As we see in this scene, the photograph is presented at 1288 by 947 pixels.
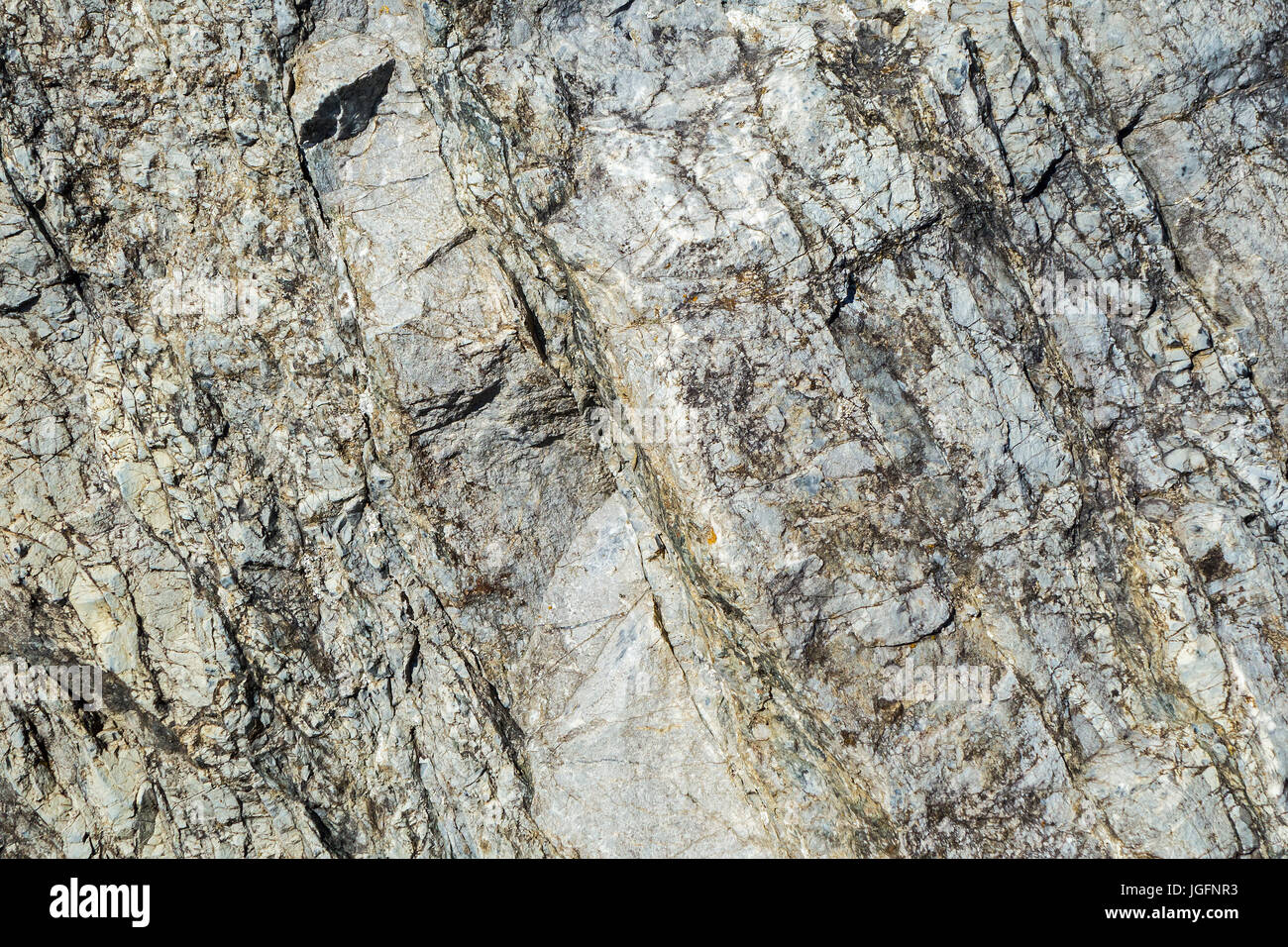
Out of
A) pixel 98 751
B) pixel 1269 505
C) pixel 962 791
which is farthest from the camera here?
pixel 98 751

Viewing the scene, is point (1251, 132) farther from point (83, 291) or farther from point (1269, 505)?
point (83, 291)

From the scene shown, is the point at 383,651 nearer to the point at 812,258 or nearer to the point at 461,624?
the point at 461,624

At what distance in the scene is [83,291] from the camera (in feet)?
16.7

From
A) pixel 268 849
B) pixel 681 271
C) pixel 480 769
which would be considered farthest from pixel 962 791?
pixel 268 849

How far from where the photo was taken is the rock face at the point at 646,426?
15.2 feet

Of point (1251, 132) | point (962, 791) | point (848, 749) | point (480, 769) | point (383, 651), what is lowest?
point (962, 791)

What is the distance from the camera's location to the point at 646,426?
4797 millimetres

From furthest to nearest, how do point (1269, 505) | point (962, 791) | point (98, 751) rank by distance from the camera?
point (98, 751)
point (1269, 505)
point (962, 791)

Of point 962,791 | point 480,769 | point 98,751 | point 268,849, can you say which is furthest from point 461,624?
point 962,791

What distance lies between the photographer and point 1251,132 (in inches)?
193

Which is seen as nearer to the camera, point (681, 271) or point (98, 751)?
point (681, 271)

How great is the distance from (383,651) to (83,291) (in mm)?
3186

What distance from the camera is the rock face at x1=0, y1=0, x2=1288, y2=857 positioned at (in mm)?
4645

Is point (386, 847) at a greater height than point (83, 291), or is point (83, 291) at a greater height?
point (83, 291)
